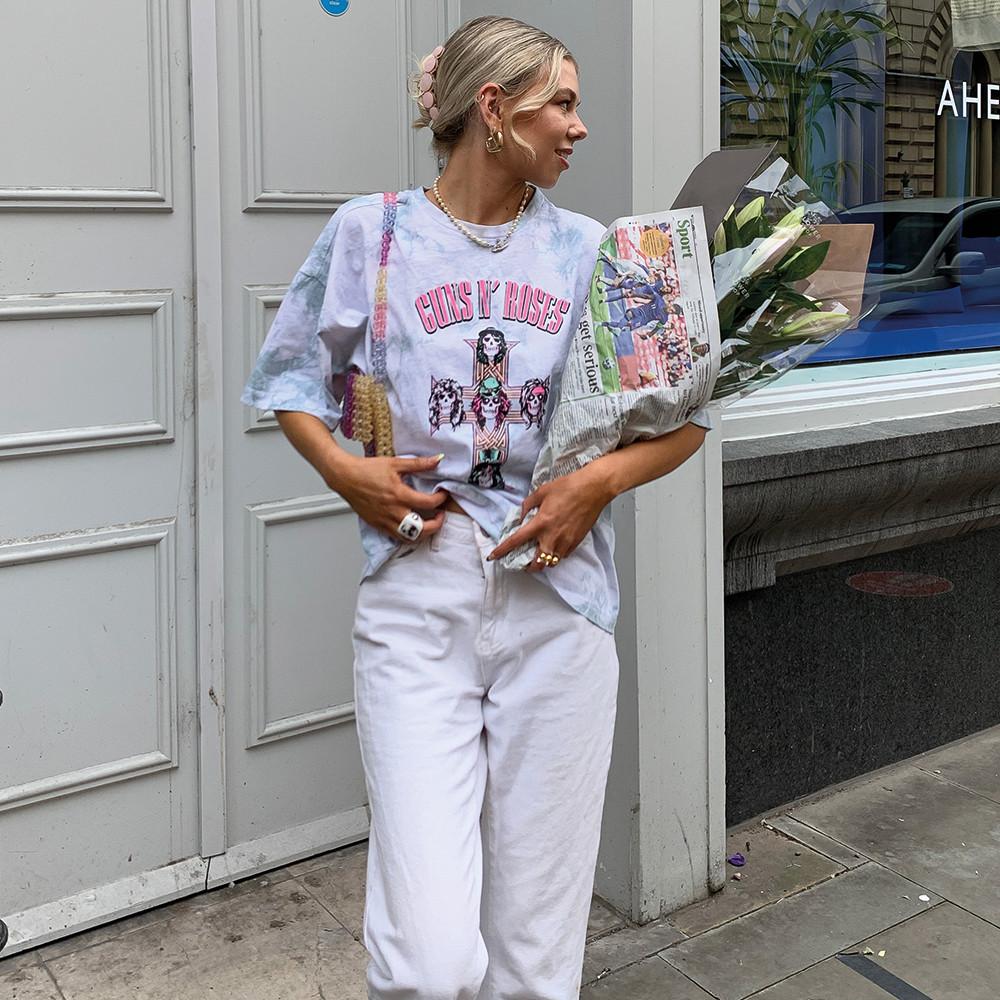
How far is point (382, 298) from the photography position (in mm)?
2168

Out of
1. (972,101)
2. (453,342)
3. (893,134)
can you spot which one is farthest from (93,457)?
(972,101)

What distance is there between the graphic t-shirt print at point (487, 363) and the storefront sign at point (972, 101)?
10.9 ft

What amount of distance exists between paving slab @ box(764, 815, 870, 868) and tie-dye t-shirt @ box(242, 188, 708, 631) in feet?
6.47

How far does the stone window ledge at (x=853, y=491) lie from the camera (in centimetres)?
380

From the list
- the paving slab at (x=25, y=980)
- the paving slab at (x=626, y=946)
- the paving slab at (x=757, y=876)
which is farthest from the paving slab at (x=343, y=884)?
the paving slab at (x=757, y=876)

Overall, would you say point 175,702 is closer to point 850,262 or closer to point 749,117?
point 850,262

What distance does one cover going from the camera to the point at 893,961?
332cm

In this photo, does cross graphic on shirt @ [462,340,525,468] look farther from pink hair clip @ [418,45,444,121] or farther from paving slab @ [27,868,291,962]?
paving slab @ [27,868,291,962]

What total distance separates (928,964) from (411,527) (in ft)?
6.59

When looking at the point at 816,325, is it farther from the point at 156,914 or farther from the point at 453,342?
the point at 156,914

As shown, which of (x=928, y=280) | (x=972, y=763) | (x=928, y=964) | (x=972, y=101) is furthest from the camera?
(x=972, y=101)

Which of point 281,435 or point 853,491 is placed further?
point 853,491

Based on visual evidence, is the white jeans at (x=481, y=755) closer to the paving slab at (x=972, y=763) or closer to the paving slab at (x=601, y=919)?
the paving slab at (x=601, y=919)

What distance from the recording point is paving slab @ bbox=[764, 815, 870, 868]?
3.86 meters
